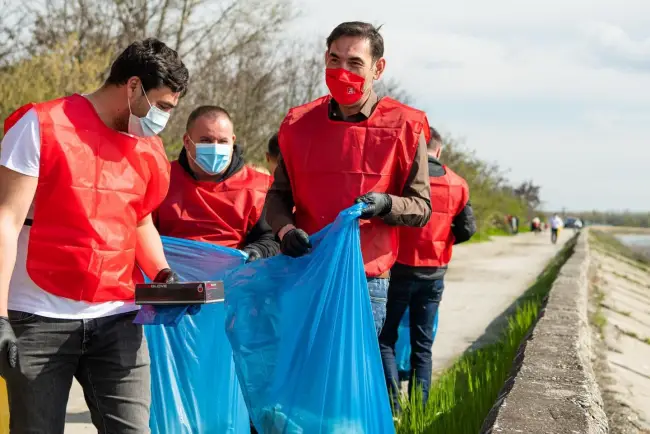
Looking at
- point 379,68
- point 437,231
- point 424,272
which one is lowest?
point 424,272

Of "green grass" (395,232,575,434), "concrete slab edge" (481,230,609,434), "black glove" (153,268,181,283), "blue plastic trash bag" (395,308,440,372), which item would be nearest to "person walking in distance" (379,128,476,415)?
"green grass" (395,232,575,434)

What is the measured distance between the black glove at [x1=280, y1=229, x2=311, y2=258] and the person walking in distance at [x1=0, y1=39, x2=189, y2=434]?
57cm

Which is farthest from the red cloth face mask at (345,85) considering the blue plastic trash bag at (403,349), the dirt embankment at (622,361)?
the blue plastic trash bag at (403,349)

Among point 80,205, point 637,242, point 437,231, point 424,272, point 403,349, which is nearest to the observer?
point 80,205

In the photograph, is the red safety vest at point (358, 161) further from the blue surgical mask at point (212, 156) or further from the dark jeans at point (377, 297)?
the blue surgical mask at point (212, 156)

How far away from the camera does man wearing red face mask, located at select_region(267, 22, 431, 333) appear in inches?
125

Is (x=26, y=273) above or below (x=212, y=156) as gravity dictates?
below

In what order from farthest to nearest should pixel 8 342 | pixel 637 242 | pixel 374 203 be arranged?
pixel 637 242 → pixel 374 203 → pixel 8 342

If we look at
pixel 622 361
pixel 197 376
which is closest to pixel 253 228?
pixel 197 376

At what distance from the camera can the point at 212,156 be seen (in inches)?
156

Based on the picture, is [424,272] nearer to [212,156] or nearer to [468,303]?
[212,156]

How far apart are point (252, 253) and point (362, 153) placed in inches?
34.0

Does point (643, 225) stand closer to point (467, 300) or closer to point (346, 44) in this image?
point (467, 300)

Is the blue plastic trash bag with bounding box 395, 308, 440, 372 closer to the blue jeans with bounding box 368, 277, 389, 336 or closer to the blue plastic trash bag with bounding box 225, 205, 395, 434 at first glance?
the blue jeans with bounding box 368, 277, 389, 336
